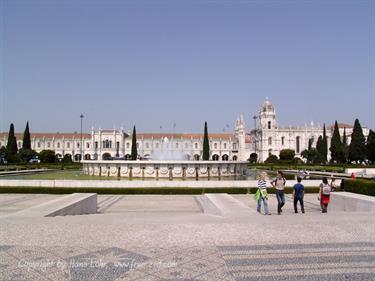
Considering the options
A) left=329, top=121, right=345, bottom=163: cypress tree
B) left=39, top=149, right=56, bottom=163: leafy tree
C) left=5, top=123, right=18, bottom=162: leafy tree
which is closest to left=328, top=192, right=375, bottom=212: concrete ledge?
left=329, top=121, right=345, bottom=163: cypress tree

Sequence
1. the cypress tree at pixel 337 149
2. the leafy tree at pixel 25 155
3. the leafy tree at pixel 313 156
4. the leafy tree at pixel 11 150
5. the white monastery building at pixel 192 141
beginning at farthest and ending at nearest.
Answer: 1. the white monastery building at pixel 192 141
2. the leafy tree at pixel 313 156
3. the cypress tree at pixel 337 149
4. the leafy tree at pixel 25 155
5. the leafy tree at pixel 11 150

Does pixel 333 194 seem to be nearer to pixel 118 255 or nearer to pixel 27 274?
pixel 118 255

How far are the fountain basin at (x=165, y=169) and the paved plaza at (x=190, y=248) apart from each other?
58.5ft

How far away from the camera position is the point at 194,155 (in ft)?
335

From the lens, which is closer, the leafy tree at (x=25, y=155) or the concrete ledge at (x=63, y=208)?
the concrete ledge at (x=63, y=208)

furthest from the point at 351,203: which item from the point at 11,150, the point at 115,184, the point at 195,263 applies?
the point at 11,150

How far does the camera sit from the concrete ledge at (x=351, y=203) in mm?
11980

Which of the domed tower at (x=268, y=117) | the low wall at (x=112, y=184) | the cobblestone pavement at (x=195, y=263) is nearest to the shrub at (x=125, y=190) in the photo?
the low wall at (x=112, y=184)

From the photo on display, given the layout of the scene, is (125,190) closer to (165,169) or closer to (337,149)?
(165,169)

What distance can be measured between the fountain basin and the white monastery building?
65.7m

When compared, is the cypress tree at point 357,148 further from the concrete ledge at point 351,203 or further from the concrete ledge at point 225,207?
the concrete ledge at point 225,207

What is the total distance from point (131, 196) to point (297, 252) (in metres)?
12.9

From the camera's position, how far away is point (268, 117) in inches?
3866

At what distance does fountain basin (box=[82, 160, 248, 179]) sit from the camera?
27.8m
